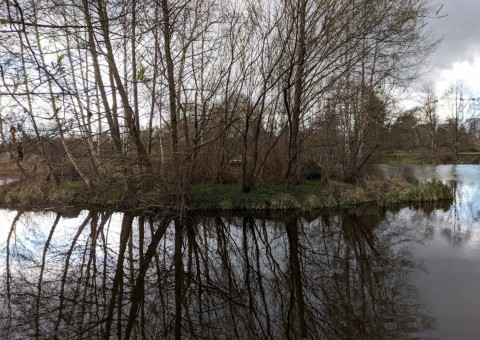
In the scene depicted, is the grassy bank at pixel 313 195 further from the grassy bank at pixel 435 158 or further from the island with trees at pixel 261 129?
the grassy bank at pixel 435 158

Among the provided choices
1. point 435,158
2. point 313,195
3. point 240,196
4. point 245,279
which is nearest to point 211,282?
point 245,279

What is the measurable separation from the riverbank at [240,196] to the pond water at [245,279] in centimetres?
178

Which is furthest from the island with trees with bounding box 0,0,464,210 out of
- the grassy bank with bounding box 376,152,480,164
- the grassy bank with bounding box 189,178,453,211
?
the grassy bank with bounding box 376,152,480,164

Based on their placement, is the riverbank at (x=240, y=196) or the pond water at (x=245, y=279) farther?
the riverbank at (x=240, y=196)

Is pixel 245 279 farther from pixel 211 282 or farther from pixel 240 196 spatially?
pixel 240 196

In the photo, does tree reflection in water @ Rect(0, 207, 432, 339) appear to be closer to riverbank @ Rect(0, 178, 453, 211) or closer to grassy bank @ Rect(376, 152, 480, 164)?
riverbank @ Rect(0, 178, 453, 211)

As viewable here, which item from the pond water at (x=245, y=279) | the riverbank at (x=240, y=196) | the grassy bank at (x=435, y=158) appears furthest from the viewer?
the grassy bank at (x=435, y=158)

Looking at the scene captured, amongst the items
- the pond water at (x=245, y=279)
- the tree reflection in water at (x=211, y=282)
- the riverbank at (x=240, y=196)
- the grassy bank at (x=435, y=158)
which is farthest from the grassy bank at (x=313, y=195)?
the grassy bank at (x=435, y=158)

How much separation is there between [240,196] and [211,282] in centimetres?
733

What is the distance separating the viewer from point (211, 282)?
21.6 feet

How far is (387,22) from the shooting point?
1165 cm

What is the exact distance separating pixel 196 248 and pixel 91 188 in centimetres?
873

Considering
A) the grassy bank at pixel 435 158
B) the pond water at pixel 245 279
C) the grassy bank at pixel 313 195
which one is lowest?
the pond water at pixel 245 279

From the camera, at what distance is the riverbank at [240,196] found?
13.4m
